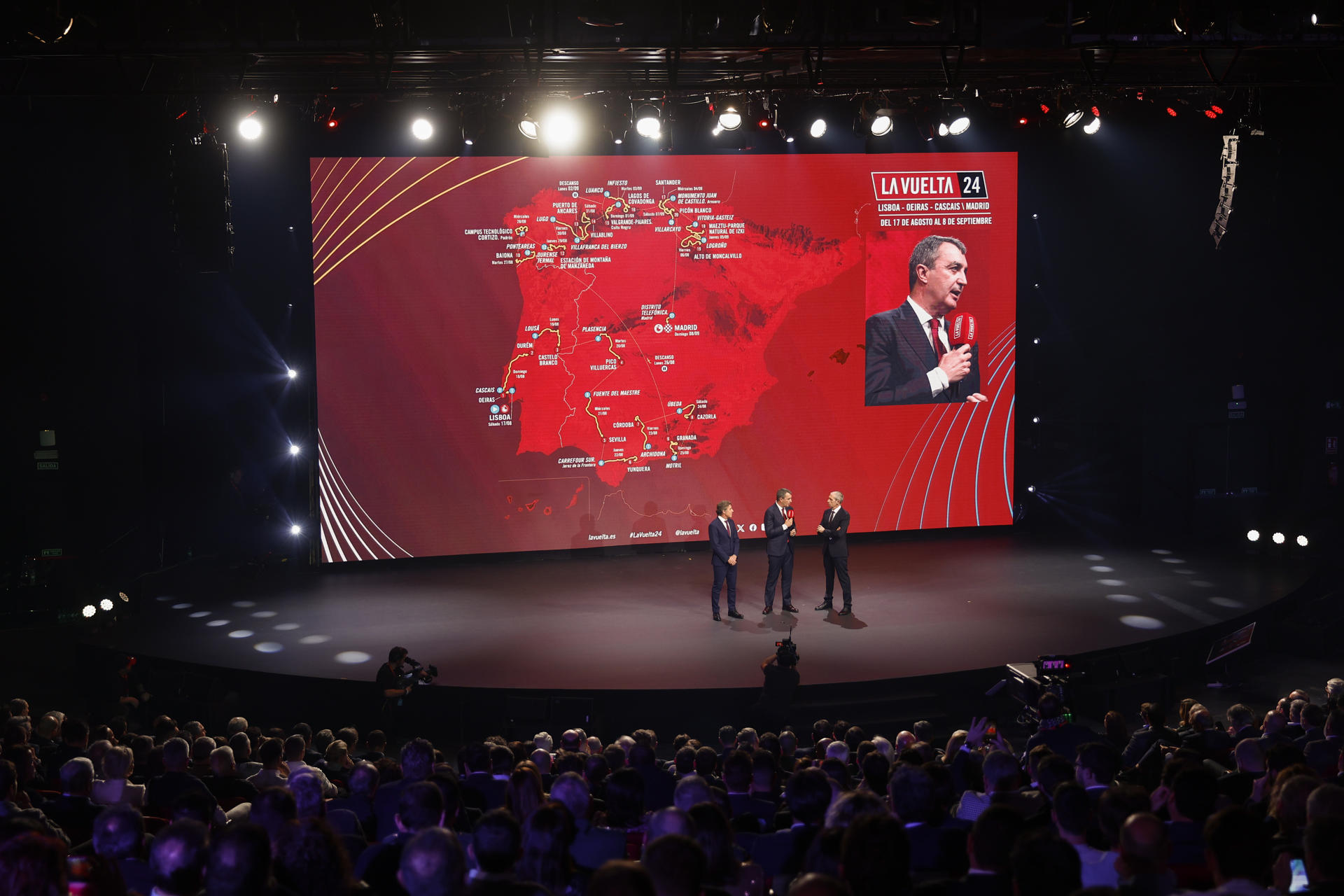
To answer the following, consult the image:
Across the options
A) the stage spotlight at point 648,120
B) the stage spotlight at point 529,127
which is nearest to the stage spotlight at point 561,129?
the stage spotlight at point 529,127

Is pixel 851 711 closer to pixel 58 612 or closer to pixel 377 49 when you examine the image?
pixel 377 49

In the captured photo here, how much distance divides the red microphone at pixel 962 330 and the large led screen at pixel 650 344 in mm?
23

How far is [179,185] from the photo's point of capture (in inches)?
391

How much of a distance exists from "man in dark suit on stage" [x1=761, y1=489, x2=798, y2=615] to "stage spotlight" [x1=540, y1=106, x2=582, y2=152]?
168 inches

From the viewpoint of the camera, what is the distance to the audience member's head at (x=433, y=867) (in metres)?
2.81

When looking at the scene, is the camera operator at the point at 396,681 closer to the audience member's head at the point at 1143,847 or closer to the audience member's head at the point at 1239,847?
the audience member's head at the point at 1143,847

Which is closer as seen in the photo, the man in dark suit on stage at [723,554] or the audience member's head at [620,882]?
the audience member's head at [620,882]

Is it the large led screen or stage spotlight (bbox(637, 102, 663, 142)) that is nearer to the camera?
stage spotlight (bbox(637, 102, 663, 142))

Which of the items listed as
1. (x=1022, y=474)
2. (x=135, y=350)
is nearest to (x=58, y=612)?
(x=135, y=350)

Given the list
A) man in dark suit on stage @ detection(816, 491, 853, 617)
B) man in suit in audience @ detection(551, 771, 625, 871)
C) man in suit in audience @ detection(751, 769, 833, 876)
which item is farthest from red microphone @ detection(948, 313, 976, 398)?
man in suit in audience @ detection(551, 771, 625, 871)

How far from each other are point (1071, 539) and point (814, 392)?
13.4 ft

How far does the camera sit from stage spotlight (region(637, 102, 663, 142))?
10.4 m

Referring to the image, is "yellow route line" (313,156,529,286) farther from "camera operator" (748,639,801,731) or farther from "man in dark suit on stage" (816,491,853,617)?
"camera operator" (748,639,801,731)

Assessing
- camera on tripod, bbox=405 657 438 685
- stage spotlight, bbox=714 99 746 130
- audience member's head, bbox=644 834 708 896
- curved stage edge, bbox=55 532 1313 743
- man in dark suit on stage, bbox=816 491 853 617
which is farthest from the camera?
man in dark suit on stage, bbox=816 491 853 617
